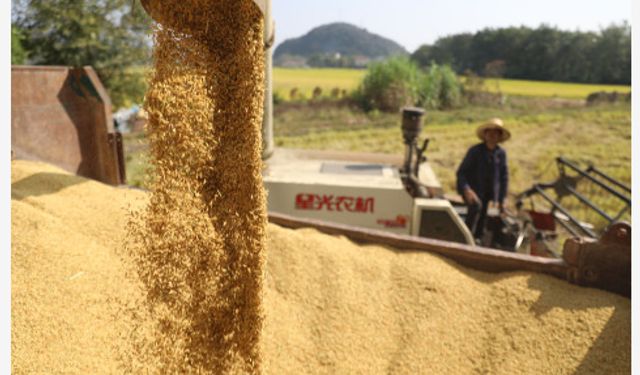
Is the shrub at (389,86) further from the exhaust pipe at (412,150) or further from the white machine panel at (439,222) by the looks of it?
the white machine panel at (439,222)

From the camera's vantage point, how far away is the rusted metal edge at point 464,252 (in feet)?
8.38

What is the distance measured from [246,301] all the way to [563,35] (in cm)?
4537

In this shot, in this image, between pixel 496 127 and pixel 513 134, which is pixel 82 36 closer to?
pixel 496 127

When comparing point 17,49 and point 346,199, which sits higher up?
point 17,49

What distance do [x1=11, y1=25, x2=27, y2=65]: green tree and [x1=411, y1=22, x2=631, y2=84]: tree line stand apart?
26.5 m

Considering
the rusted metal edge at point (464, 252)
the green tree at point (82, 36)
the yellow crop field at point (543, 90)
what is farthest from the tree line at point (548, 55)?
the rusted metal edge at point (464, 252)

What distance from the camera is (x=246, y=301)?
6.85ft

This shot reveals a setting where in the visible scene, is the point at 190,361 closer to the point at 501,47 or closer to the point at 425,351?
the point at 425,351

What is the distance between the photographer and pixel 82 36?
10.3 meters

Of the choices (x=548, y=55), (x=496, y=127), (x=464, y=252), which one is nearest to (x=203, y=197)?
(x=464, y=252)

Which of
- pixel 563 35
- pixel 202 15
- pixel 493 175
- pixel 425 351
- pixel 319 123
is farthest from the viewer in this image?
pixel 563 35

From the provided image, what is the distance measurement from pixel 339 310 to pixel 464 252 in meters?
0.80

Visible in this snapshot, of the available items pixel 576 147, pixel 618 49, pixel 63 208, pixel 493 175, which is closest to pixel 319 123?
pixel 576 147

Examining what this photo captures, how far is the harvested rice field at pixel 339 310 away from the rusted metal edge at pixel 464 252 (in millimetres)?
54
